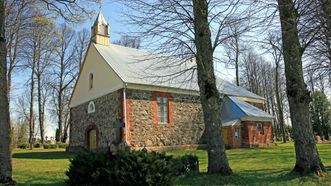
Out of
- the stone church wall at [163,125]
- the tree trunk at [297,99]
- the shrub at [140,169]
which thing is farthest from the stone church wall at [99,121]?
the tree trunk at [297,99]

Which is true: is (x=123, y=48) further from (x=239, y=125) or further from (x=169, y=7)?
(x=169, y=7)

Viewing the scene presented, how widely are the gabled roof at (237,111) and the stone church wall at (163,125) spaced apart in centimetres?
298

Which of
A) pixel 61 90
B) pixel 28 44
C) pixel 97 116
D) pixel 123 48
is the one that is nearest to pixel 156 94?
pixel 97 116

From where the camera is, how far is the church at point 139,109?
19609mm

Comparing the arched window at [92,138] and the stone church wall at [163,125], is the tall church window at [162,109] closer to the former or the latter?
the stone church wall at [163,125]

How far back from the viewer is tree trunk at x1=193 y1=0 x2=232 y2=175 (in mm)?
8562

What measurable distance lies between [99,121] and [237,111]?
1099 cm

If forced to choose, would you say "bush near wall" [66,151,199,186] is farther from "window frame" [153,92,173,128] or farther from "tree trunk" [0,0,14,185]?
"window frame" [153,92,173,128]

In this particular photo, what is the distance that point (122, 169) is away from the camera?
6699mm

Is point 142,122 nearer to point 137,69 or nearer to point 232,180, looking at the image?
point 137,69

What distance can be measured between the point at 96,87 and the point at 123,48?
4635mm

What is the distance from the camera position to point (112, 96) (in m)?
20.3

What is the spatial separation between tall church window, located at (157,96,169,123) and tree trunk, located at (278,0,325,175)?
1285cm

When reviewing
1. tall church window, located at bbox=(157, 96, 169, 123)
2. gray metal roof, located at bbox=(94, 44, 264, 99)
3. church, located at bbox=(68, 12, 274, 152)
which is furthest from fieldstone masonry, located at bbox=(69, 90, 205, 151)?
gray metal roof, located at bbox=(94, 44, 264, 99)
